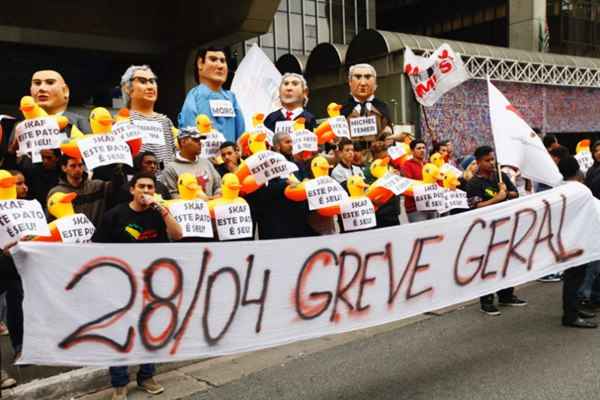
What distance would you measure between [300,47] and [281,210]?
19568 mm

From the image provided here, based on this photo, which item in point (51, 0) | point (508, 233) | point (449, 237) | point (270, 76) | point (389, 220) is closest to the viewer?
point (449, 237)

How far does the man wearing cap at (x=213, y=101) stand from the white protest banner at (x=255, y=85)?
6.18 feet

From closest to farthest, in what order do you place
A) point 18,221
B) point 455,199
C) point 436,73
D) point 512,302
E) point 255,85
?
point 18,221, point 455,199, point 512,302, point 255,85, point 436,73

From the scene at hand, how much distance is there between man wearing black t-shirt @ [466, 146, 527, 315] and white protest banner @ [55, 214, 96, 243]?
3.75 meters

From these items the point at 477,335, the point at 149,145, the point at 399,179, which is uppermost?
the point at 149,145

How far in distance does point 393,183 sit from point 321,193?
619mm

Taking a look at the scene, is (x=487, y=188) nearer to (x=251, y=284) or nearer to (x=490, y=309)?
(x=490, y=309)

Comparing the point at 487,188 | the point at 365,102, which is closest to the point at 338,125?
the point at 365,102

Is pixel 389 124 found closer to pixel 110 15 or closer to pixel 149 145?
pixel 149 145

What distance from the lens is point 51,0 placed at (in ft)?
50.0

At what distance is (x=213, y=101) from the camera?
5.24 metres

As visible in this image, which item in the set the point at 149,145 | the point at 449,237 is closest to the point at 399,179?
the point at 449,237

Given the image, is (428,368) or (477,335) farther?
(477,335)

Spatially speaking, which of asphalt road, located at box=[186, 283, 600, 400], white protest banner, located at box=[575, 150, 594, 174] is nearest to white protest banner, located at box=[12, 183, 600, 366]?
asphalt road, located at box=[186, 283, 600, 400]
